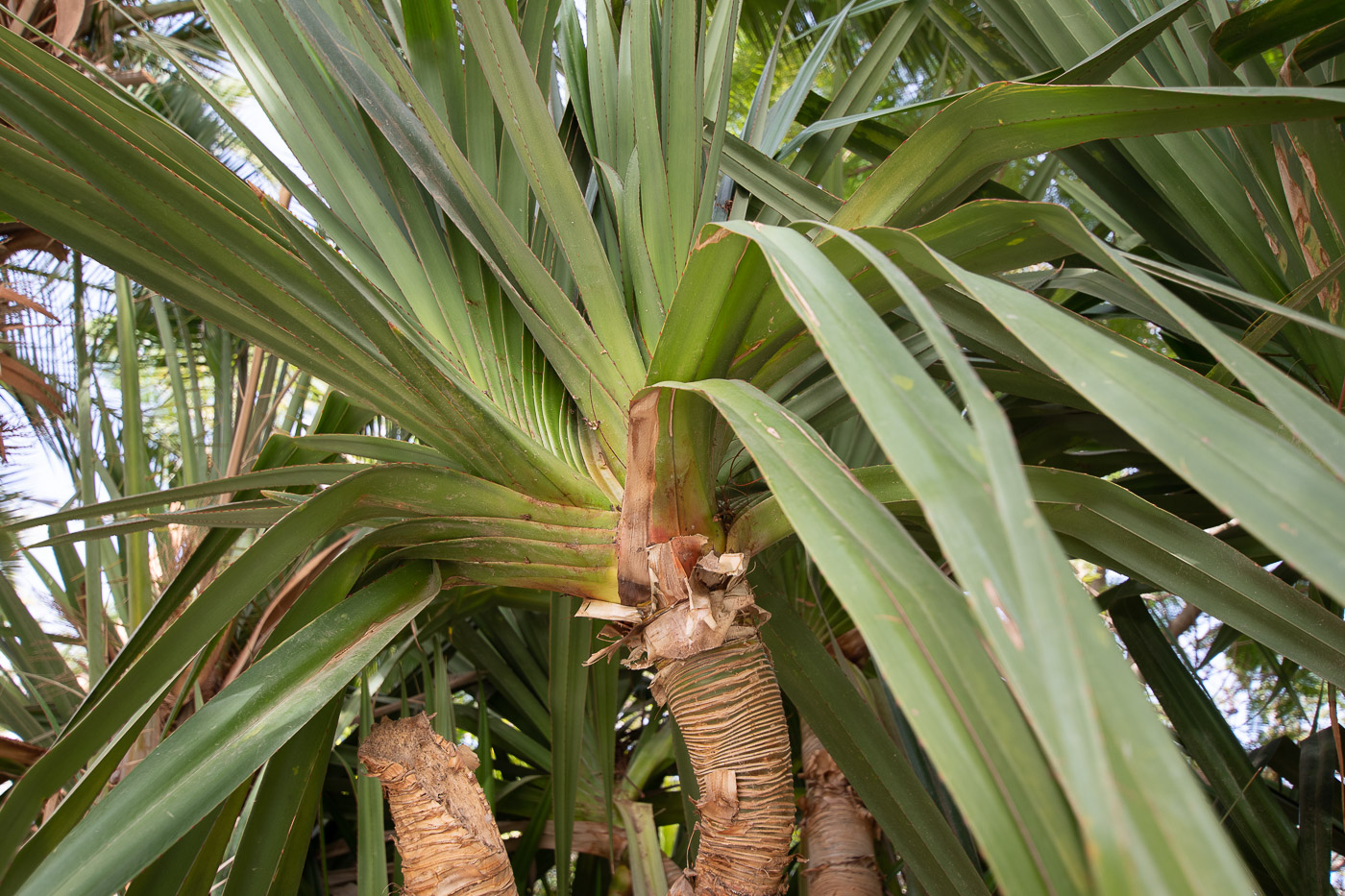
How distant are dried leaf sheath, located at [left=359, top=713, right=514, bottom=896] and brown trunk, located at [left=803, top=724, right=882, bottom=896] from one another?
0.44m

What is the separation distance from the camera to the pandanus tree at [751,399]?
23 centimetres

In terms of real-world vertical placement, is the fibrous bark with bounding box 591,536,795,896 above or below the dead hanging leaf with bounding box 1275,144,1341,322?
below

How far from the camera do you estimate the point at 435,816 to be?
21.1 inches

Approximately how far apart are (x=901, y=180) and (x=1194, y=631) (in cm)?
160

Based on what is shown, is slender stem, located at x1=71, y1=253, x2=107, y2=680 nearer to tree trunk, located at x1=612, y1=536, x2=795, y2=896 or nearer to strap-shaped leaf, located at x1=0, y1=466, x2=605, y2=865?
strap-shaped leaf, located at x1=0, y1=466, x2=605, y2=865

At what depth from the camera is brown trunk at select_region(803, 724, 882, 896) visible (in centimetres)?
87

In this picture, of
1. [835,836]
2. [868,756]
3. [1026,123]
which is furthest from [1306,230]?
[835,836]

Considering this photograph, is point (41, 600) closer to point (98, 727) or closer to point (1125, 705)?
point (98, 727)

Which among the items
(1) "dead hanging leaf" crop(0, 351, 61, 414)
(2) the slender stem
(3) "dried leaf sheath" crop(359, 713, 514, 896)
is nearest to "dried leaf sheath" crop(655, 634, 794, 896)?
(3) "dried leaf sheath" crop(359, 713, 514, 896)

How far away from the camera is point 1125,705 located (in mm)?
198

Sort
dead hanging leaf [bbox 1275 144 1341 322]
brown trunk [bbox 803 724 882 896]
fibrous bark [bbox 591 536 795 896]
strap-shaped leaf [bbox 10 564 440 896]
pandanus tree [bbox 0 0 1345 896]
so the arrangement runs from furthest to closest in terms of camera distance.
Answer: brown trunk [bbox 803 724 882 896] → dead hanging leaf [bbox 1275 144 1341 322] → fibrous bark [bbox 591 536 795 896] → strap-shaped leaf [bbox 10 564 440 896] → pandanus tree [bbox 0 0 1345 896]

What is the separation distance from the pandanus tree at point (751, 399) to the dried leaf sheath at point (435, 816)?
2.3 inches

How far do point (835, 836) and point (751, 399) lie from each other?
69cm

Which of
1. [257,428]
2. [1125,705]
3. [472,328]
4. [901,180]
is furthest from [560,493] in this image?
[257,428]
